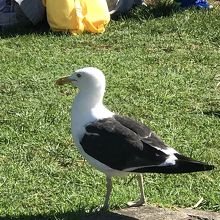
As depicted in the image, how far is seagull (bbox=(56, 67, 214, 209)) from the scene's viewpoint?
3.98m

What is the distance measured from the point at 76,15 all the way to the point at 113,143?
5.52 metres

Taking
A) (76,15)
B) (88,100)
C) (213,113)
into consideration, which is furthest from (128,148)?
(76,15)

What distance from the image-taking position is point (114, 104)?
6699 mm

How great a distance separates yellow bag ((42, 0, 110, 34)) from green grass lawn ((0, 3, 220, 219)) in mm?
158

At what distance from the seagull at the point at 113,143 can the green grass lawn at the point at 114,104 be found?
44 cm

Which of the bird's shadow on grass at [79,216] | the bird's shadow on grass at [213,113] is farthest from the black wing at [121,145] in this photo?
the bird's shadow on grass at [213,113]

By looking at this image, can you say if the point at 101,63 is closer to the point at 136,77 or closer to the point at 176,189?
the point at 136,77

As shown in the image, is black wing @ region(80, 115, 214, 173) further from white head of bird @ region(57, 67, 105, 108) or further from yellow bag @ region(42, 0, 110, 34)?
yellow bag @ region(42, 0, 110, 34)

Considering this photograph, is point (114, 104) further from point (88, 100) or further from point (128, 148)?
point (128, 148)

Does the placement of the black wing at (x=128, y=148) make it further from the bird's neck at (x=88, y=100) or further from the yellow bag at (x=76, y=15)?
the yellow bag at (x=76, y=15)

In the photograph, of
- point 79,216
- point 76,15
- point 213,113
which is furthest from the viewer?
point 76,15

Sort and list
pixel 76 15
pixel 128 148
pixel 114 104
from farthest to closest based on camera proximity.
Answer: pixel 76 15
pixel 114 104
pixel 128 148

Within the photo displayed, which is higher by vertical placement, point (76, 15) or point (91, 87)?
point (91, 87)

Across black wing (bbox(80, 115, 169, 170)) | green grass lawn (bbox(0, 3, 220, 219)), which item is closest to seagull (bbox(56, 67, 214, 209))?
black wing (bbox(80, 115, 169, 170))
